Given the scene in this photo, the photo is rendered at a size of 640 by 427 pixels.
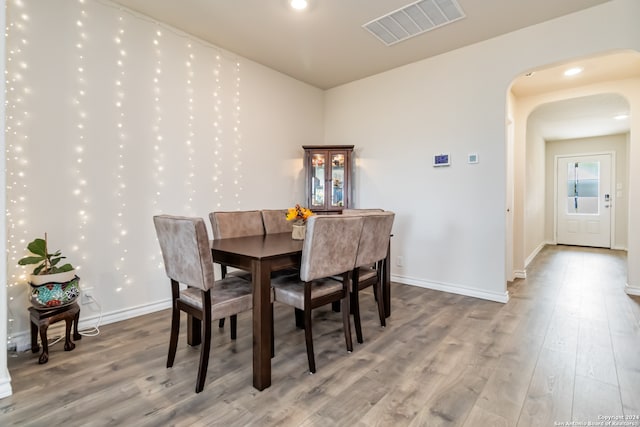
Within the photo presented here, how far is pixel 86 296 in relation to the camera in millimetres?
2500

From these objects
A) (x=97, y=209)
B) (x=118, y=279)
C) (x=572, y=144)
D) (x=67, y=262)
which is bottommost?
(x=118, y=279)

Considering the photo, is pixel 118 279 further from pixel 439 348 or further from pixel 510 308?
pixel 510 308

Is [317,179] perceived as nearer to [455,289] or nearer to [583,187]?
[455,289]

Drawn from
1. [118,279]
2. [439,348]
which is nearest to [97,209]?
[118,279]

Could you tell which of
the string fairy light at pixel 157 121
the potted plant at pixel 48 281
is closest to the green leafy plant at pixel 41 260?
the potted plant at pixel 48 281

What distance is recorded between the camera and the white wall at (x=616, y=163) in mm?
6332

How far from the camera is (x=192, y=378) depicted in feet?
5.88

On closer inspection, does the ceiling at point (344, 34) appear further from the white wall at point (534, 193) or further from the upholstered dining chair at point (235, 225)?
the upholstered dining chair at point (235, 225)

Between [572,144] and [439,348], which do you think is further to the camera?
[572,144]

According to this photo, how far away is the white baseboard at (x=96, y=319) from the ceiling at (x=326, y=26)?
2.63 m

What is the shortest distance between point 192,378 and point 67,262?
4.89 feet

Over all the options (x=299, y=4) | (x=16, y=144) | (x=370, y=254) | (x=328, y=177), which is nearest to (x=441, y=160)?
(x=328, y=177)

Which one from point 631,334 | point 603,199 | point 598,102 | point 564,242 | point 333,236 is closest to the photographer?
point 333,236

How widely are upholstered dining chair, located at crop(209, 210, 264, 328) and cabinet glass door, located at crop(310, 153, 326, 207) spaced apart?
1.53 meters
